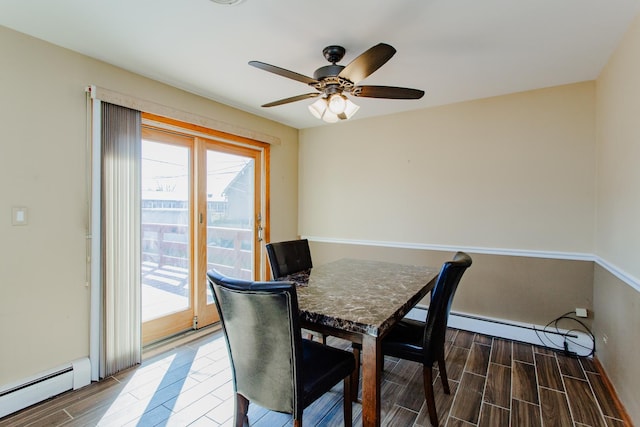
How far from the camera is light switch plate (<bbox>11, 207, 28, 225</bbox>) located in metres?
1.95

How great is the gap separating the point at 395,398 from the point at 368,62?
6.85 feet

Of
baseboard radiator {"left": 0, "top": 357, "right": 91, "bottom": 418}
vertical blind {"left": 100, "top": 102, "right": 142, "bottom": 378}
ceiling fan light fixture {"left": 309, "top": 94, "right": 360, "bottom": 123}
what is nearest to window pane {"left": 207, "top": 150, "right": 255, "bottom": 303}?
vertical blind {"left": 100, "top": 102, "right": 142, "bottom": 378}

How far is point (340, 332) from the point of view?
1394 mm

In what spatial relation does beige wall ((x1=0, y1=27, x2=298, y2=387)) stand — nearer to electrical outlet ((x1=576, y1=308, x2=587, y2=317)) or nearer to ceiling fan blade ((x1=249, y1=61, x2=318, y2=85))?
ceiling fan blade ((x1=249, y1=61, x2=318, y2=85))

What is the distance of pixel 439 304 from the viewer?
1.72m

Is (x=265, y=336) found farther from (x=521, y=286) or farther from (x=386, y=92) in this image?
(x=521, y=286)

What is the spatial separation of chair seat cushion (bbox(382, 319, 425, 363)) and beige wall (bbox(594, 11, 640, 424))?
47.1 inches

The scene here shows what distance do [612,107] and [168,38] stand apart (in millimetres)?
3173

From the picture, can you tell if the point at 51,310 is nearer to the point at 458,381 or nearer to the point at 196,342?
the point at 196,342

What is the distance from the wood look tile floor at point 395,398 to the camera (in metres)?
1.84

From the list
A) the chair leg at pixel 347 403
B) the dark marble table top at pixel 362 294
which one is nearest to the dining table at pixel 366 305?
the dark marble table top at pixel 362 294

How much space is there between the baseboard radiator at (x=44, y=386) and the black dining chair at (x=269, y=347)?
146cm

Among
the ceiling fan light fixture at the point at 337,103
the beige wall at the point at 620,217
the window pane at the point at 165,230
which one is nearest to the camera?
the beige wall at the point at 620,217

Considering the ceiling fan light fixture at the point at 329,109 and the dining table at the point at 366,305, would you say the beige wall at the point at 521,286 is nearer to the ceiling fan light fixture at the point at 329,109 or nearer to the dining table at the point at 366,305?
the dining table at the point at 366,305
